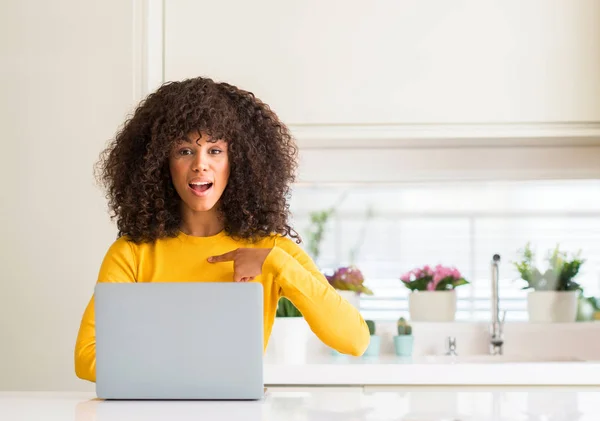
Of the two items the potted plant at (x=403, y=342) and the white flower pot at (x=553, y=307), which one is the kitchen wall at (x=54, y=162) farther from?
the white flower pot at (x=553, y=307)

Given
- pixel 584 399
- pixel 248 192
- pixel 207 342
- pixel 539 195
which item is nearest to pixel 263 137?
pixel 248 192

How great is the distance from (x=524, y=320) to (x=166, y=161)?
1664 millimetres

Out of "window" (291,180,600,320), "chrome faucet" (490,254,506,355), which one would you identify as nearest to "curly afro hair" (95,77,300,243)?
"window" (291,180,600,320)


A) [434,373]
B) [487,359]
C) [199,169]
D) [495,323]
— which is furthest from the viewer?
[495,323]

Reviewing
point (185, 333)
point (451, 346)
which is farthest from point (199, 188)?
point (451, 346)

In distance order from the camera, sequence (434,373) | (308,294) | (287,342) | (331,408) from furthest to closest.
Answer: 1. (287,342)
2. (434,373)
3. (308,294)
4. (331,408)

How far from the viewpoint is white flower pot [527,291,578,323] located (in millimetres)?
2934

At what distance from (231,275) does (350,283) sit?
48.8 inches

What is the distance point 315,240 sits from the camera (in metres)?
3.04

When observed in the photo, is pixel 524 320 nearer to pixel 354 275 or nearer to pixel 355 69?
pixel 354 275

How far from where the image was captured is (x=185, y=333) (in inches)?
48.3

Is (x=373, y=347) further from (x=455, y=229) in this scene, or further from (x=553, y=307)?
(x=553, y=307)

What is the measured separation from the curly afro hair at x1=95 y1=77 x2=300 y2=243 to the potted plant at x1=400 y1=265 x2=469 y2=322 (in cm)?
117

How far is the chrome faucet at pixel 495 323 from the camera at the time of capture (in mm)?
2855
